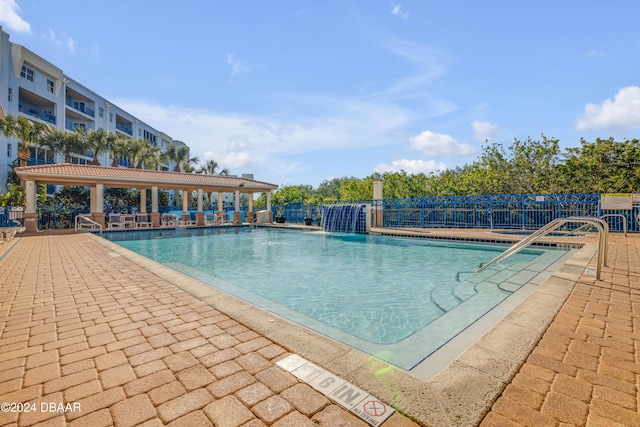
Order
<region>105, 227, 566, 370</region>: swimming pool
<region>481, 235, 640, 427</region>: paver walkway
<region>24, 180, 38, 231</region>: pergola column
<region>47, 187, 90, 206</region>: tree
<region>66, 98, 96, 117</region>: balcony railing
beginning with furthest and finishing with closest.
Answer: <region>66, 98, 96, 117</region>: balcony railing
<region>47, 187, 90, 206</region>: tree
<region>24, 180, 38, 231</region>: pergola column
<region>105, 227, 566, 370</region>: swimming pool
<region>481, 235, 640, 427</region>: paver walkway

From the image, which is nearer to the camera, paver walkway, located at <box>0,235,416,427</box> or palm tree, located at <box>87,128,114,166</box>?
paver walkway, located at <box>0,235,416,427</box>

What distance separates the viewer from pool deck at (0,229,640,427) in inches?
67.4

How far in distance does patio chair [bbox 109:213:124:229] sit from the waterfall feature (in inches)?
469

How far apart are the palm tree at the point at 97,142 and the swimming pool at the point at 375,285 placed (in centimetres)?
2051

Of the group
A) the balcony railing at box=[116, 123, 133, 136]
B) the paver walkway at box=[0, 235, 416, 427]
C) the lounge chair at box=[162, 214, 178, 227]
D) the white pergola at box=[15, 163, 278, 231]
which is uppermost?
the balcony railing at box=[116, 123, 133, 136]

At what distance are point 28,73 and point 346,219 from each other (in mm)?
31046

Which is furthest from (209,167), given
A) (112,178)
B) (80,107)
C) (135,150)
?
(112,178)

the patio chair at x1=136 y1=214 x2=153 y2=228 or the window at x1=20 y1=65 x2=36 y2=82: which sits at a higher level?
the window at x1=20 y1=65 x2=36 y2=82

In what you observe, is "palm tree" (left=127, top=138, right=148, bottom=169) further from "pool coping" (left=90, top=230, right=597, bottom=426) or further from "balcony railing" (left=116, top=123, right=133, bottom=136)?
"pool coping" (left=90, top=230, right=597, bottom=426)

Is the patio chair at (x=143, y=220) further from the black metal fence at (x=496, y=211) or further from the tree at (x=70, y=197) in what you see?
the black metal fence at (x=496, y=211)

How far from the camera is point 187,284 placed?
182 inches

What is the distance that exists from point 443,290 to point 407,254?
4167 millimetres

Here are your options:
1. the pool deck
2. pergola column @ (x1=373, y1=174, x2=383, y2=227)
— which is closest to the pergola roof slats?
pergola column @ (x1=373, y1=174, x2=383, y2=227)

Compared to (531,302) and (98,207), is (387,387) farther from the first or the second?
(98,207)
